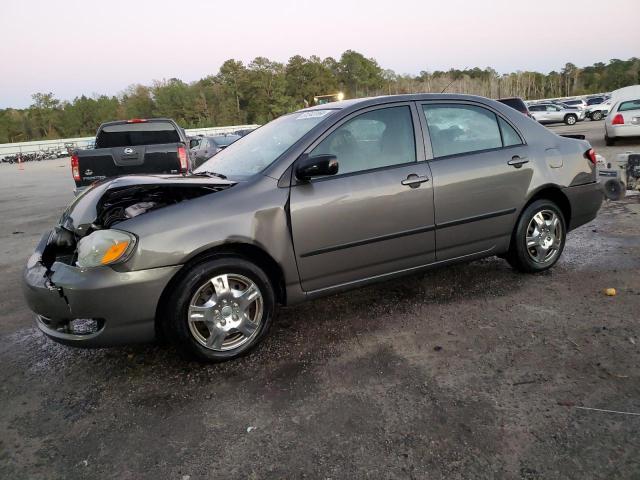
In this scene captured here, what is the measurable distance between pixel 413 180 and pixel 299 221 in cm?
98

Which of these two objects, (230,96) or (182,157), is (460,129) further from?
(230,96)

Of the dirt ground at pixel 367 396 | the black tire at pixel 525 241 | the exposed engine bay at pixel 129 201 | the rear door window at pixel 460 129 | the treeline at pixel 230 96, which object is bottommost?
the dirt ground at pixel 367 396

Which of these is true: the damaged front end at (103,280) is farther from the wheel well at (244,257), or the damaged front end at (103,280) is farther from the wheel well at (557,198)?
the wheel well at (557,198)

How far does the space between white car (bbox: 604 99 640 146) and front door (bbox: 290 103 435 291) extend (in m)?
13.2

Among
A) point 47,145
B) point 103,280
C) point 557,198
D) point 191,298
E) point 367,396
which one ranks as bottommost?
point 367,396

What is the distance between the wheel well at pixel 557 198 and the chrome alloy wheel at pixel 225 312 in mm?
2639

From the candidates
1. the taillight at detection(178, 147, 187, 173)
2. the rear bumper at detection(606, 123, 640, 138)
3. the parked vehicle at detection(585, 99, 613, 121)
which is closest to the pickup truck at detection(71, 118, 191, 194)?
the taillight at detection(178, 147, 187, 173)

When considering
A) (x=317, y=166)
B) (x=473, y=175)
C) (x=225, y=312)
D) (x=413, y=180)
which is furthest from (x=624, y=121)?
(x=225, y=312)

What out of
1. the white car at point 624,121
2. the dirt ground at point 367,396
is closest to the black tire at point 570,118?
the white car at point 624,121

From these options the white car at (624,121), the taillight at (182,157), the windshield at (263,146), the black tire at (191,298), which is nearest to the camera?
the black tire at (191,298)

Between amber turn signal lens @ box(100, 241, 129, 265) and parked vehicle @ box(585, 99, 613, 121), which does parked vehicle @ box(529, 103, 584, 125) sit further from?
amber turn signal lens @ box(100, 241, 129, 265)

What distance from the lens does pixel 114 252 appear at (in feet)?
9.26

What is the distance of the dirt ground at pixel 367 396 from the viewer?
2.21m

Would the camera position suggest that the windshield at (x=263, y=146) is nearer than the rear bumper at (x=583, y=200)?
Yes
